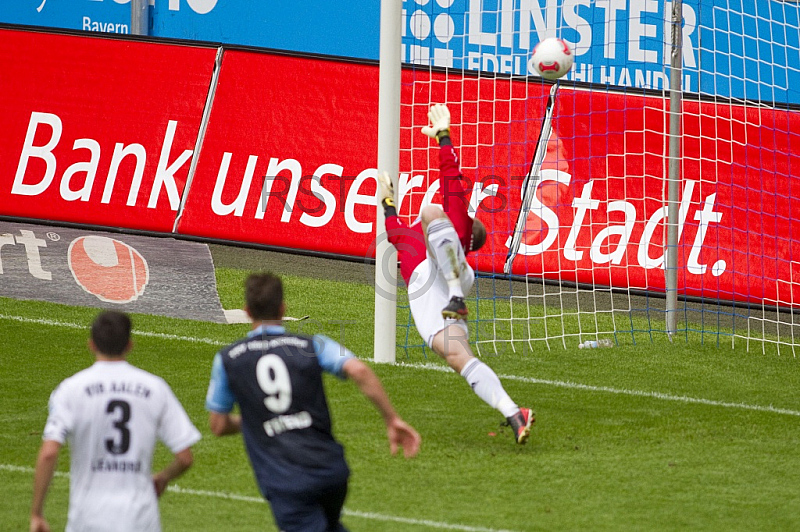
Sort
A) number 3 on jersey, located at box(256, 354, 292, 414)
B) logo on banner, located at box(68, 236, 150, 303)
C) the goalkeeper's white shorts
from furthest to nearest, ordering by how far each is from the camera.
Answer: logo on banner, located at box(68, 236, 150, 303), the goalkeeper's white shorts, number 3 on jersey, located at box(256, 354, 292, 414)

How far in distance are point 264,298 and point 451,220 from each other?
3282 mm

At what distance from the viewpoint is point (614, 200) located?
11.9 metres

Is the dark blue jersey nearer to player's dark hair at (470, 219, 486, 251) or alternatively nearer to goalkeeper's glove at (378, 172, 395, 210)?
player's dark hair at (470, 219, 486, 251)

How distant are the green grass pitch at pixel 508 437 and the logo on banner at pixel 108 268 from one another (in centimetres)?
49

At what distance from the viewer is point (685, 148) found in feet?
39.0

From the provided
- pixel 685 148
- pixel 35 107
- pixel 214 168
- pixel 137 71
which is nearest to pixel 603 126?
pixel 685 148

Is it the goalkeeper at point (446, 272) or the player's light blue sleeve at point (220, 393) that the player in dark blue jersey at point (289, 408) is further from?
the goalkeeper at point (446, 272)

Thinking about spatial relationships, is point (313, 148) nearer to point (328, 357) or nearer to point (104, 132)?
point (104, 132)

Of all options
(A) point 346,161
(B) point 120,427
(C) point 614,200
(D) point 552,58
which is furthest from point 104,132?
(B) point 120,427

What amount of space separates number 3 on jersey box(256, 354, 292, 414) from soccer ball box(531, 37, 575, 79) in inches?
238

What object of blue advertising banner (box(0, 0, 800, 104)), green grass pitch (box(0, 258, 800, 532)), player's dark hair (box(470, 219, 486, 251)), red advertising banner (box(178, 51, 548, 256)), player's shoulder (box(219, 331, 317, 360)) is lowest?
green grass pitch (box(0, 258, 800, 532))

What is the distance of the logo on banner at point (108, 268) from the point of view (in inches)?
459

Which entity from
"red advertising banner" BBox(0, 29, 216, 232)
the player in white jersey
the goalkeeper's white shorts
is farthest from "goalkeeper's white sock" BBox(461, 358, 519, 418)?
"red advertising banner" BBox(0, 29, 216, 232)

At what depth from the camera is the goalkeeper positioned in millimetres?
7324
